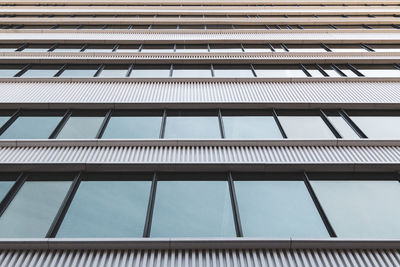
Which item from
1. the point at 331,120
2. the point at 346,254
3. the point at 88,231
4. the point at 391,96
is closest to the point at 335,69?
the point at 391,96

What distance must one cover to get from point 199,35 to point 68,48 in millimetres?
7640

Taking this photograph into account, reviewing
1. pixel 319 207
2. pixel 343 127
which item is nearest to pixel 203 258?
pixel 319 207

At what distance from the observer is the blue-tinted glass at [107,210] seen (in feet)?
24.1

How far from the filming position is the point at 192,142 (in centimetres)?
1016

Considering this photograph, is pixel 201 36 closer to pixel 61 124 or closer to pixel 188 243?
pixel 61 124

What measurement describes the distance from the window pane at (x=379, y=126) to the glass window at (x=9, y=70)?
14972 mm

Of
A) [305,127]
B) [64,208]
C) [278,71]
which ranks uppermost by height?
[278,71]

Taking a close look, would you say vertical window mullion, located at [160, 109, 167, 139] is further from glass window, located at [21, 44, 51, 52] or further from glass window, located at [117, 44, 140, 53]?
glass window, located at [21, 44, 51, 52]

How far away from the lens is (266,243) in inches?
274

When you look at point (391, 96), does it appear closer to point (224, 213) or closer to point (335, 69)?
point (335, 69)

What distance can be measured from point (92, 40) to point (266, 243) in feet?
50.6

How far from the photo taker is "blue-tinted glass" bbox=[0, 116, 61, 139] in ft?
35.0

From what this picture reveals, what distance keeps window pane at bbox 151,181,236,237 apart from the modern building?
37mm

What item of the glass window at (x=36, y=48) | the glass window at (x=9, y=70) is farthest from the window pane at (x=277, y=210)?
the glass window at (x=36, y=48)
